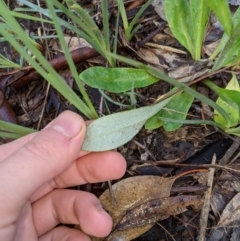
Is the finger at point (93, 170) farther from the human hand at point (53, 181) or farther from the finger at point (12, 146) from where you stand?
the finger at point (12, 146)

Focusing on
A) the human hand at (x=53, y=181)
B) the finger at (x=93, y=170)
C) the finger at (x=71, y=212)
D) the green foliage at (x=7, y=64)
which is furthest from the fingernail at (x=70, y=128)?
the green foliage at (x=7, y=64)

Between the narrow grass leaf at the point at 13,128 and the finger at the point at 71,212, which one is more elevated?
the narrow grass leaf at the point at 13,128

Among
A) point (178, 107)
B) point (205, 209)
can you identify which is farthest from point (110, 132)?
point (205, 209)

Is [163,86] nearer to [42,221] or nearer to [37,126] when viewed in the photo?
[37,126]

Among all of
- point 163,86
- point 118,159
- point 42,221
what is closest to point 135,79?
point 163,86

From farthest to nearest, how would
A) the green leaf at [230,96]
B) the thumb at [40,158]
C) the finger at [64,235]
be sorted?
1. the finger at [64,235]
2. the green leaf at [230,96]
3. the thumb at [40,158]

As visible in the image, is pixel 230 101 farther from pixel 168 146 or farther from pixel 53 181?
pixel 53 181
